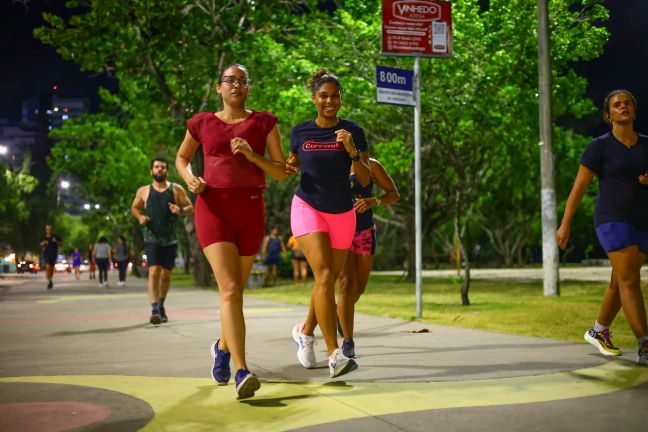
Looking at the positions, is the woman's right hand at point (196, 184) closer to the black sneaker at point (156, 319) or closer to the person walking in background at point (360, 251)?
the person walking in background at point (360, 251)

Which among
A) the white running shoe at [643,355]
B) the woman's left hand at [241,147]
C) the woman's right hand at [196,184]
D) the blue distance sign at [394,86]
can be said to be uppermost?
the blue distance sign at [394,86]

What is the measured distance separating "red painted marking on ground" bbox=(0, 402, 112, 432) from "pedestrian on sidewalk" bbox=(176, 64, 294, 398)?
0.96 metres

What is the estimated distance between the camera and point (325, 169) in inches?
240

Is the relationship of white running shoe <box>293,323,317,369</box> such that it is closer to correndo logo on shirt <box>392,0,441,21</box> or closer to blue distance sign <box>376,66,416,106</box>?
blue distance sign <box>376,66,416,106</box>

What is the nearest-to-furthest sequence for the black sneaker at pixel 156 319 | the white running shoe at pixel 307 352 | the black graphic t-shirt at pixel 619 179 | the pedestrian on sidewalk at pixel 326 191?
the pedestrian on sidewalk at pixel 326 191 < the white running shoe at pixel 307 352 < the black graphic t-shirt at pixel 619 179 < the black sneaker at pixel 156 319

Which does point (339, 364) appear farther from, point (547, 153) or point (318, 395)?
point (547, 153)

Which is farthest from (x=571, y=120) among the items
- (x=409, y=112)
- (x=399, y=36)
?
(x=399, y=36)

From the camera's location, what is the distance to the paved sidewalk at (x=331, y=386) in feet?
14.8

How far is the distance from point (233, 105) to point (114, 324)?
634 cm

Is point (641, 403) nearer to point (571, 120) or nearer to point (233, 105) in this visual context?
point (233, 105)

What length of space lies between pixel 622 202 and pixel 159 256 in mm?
6265

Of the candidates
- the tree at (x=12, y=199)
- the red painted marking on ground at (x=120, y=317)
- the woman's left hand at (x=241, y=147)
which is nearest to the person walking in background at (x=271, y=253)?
the red painted marking on ground at (x=120, y=317)

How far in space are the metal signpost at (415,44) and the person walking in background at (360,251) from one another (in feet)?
12.5

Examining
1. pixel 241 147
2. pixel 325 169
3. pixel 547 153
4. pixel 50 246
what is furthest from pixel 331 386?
pixel 50 246
